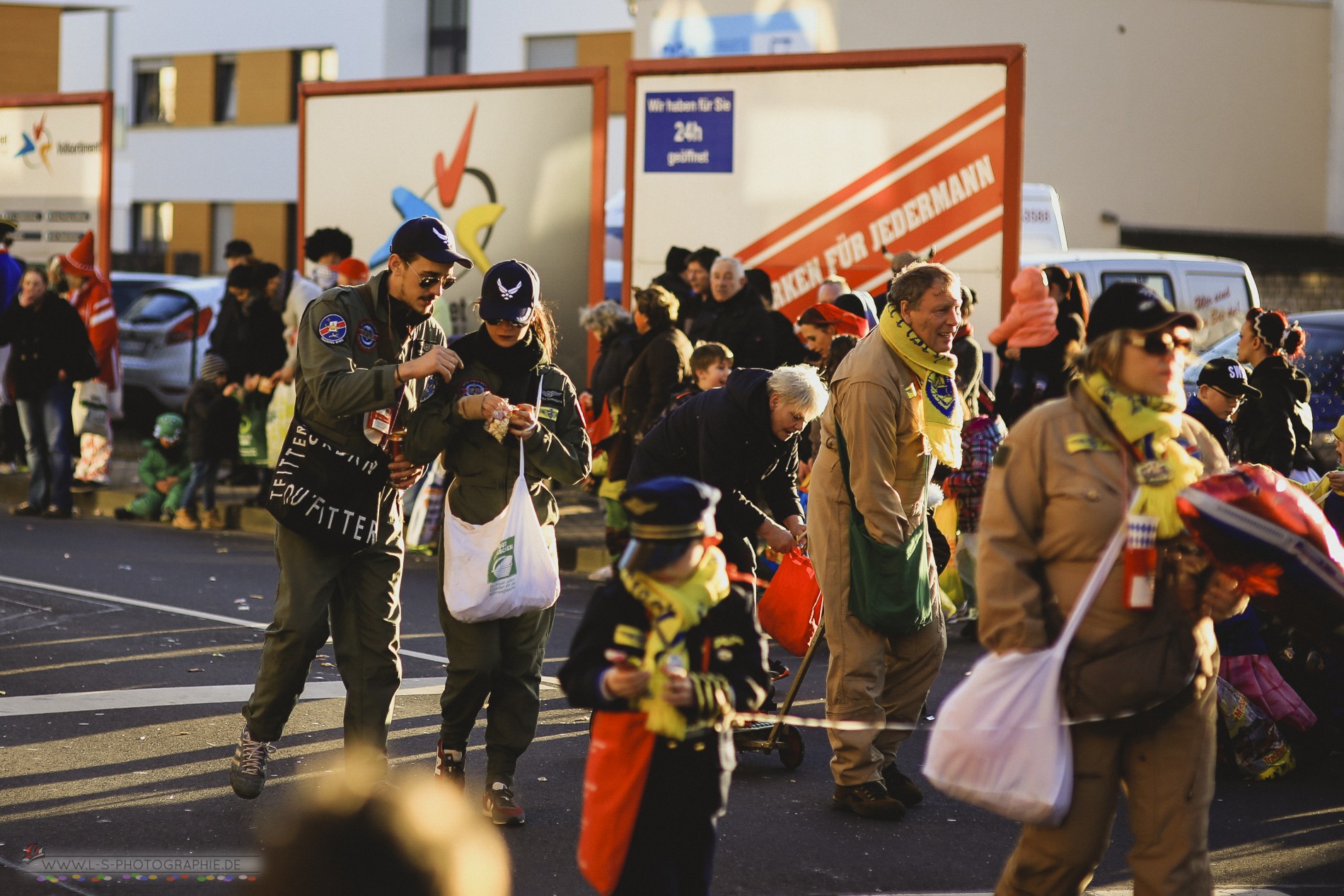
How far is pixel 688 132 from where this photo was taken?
1238 centimetres

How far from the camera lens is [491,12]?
3831 centimetres

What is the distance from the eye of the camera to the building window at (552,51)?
125 feet

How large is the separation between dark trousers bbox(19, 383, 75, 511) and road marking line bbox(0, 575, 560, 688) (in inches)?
126

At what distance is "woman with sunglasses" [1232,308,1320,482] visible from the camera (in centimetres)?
780

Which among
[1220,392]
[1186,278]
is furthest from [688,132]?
[1220,392]

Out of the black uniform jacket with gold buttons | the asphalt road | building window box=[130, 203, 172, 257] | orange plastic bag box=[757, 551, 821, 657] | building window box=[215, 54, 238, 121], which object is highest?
building window box=[215, 54, 238, 121]

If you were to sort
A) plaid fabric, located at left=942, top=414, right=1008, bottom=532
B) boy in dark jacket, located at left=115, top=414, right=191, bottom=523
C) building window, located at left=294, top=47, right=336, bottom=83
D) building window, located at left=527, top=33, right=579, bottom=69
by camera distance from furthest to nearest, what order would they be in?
building window, located at left=294, top=47, right=336, bottom=83 → building window, located at left=527, top=33, right=579, bottom=69 → boy in dark jacket, located at left=115, top=414, right=191, bottom=523 → plaid fabric, located at left=942, top=414, right=1008, bottom=532

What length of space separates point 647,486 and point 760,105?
29.1 ft

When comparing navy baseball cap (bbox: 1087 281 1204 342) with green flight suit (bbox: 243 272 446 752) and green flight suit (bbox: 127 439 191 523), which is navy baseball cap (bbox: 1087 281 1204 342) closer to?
green flight suit (bbox: 243 272 446 752)

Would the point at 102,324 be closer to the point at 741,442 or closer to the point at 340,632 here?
the point at 340,632

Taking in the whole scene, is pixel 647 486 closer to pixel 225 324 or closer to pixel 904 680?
pixel 904 680

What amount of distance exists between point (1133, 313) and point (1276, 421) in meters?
4.41

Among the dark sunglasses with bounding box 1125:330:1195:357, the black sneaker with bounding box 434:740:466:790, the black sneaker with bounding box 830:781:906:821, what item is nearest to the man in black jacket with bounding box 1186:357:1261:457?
the black sneaker with bounding box 830:781:906:821

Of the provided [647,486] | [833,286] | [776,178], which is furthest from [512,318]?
[776,178]
